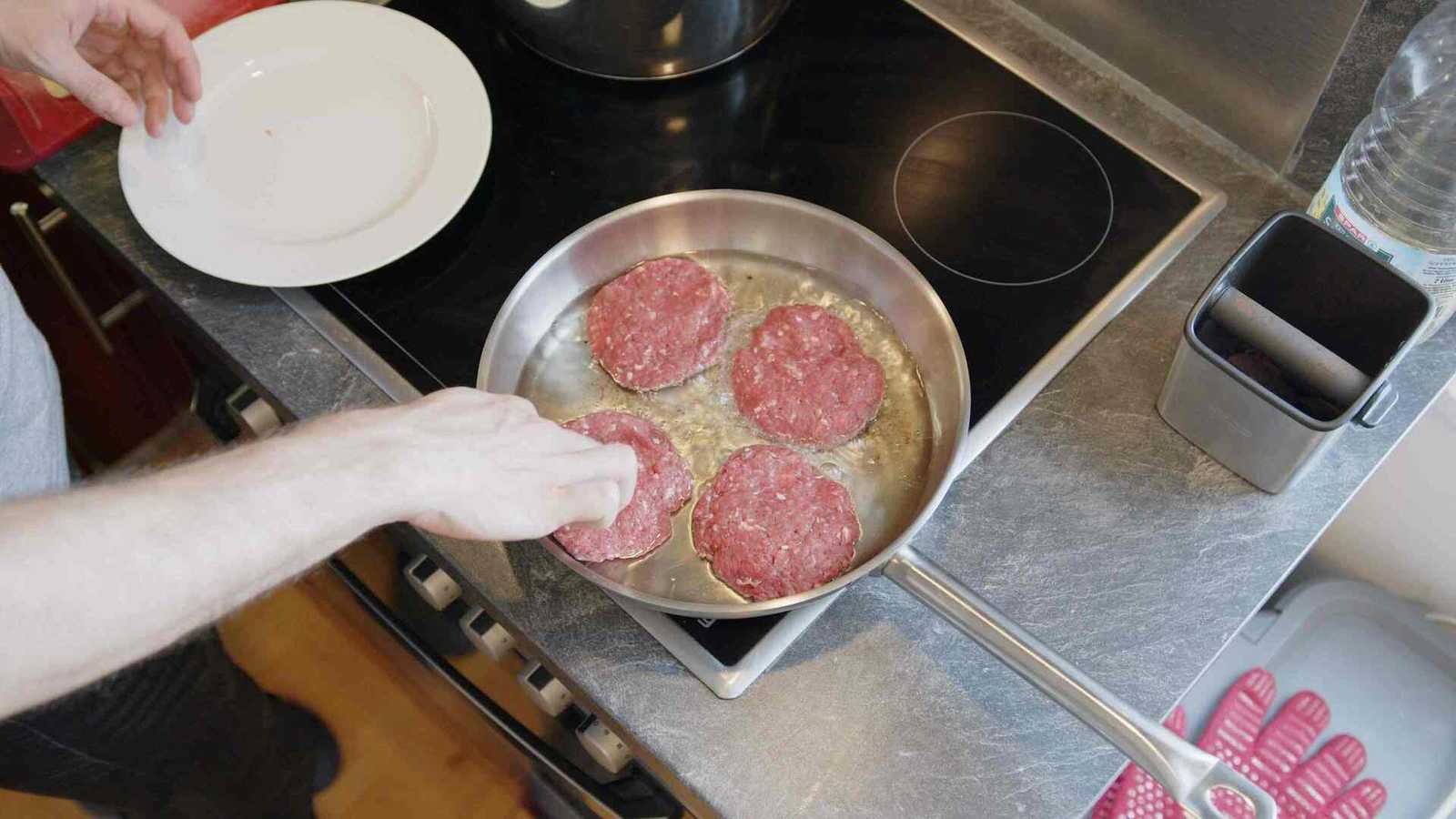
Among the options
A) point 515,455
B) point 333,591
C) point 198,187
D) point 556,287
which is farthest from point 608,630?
point 333,591

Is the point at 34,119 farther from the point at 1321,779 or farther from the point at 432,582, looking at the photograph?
the point at 1321,779

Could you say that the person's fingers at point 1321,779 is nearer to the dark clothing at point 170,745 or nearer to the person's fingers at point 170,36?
the dark clothing at point 170,745

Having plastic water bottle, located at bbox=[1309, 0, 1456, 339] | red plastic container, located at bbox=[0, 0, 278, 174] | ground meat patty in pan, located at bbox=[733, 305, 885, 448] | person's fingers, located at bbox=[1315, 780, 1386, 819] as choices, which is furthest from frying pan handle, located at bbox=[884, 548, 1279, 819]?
red plastic container, located at bbox=[0, 0, 278, 174]

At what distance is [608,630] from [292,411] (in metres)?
0.30

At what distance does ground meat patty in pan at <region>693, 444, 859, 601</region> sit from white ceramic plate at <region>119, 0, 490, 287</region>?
1.06ft

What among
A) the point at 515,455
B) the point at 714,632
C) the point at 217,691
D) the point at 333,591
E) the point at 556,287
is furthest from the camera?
the point at 333,591

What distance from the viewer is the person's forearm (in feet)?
1.82

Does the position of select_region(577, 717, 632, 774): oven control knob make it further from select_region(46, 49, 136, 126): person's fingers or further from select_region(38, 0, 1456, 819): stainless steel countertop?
select_region(46, 49, 136, 126): person's fingers

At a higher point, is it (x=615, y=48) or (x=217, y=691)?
(x=615, y=48)

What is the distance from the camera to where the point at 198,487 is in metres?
0.61

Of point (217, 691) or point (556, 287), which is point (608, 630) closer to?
point (556, 287)

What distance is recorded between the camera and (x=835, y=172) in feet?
3.37

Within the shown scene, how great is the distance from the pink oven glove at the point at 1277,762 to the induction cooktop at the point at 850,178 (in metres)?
0.44

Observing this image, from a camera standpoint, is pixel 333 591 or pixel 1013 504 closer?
pixel 1013 504
